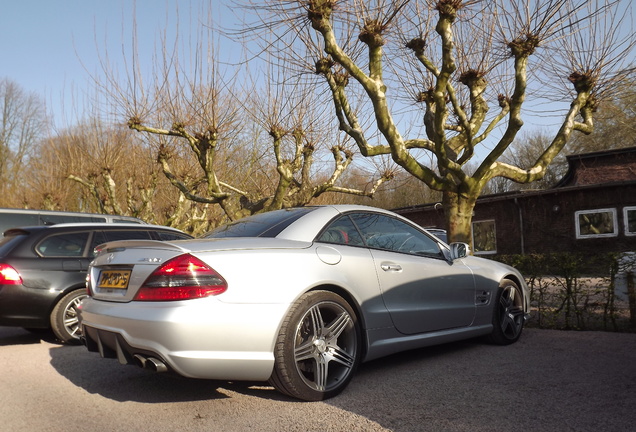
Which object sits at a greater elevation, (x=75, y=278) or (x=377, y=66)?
(x=377, y=66)

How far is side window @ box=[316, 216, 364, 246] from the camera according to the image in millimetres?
4418

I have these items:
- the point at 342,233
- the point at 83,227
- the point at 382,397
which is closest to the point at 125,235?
the point at 83,227

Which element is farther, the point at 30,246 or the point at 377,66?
the point at 377,66

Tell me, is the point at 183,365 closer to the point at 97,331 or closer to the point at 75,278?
the point at 97,331

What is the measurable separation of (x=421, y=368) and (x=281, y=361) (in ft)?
5.37

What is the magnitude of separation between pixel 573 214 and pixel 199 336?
19.5 m

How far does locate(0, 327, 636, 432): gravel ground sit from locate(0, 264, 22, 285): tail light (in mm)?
992

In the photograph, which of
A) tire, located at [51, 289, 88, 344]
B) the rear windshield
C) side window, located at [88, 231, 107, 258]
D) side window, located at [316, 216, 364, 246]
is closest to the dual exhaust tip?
the rear windshield

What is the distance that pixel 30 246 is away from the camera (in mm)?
6566

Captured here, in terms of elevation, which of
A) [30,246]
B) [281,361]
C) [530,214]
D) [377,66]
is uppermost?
[377,66]

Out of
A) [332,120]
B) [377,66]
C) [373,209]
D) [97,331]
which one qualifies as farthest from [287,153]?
[97,331]

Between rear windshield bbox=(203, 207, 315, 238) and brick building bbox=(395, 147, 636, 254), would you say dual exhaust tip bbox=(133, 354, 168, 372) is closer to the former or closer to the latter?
rear windshield bbox=(203, 207, 315, 238)

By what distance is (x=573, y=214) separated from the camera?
796 inches

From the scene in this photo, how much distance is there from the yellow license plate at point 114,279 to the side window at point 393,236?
76.3 inches
